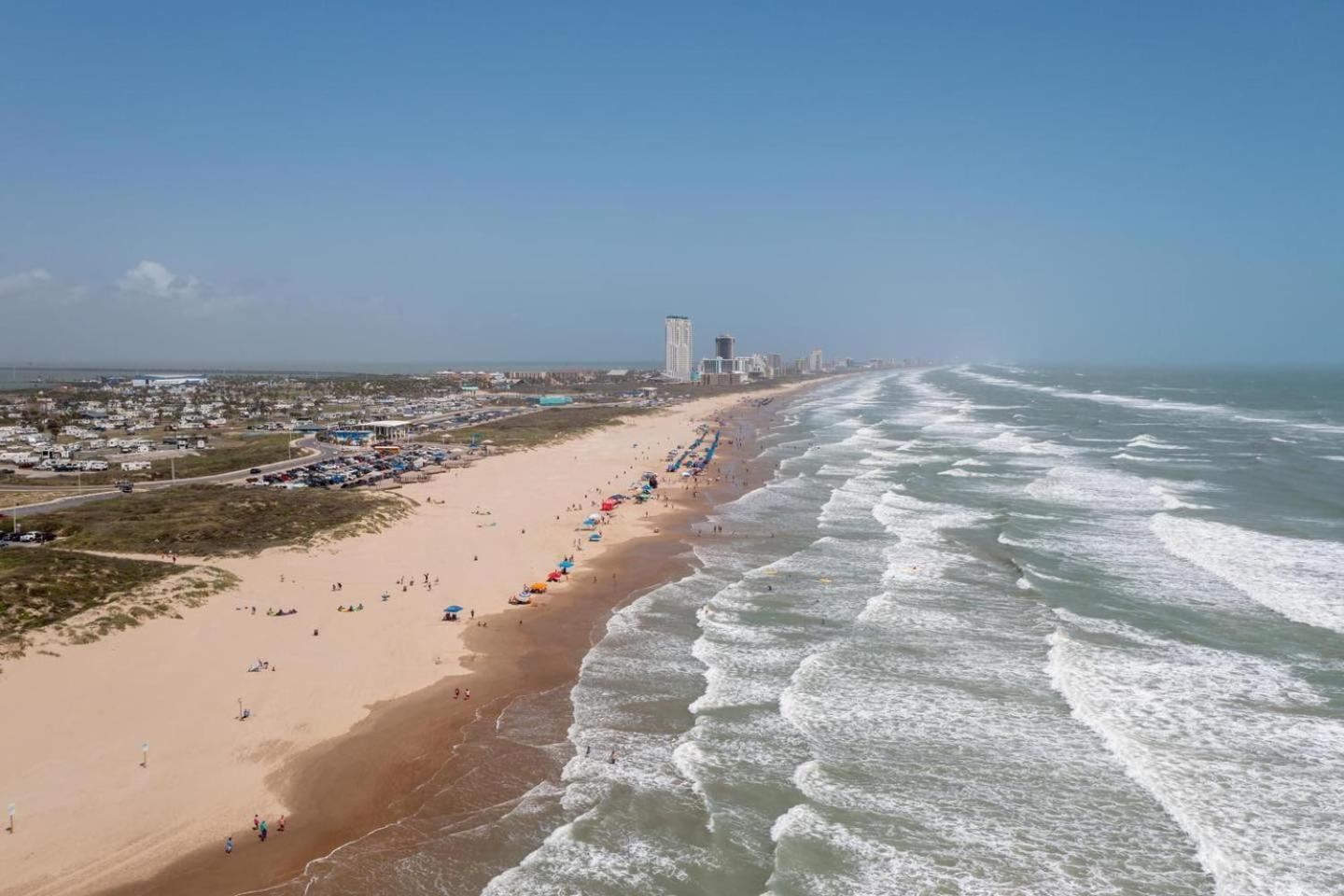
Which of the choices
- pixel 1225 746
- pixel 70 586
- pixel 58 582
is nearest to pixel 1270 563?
pixel 1225 746

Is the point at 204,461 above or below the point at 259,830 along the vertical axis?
above

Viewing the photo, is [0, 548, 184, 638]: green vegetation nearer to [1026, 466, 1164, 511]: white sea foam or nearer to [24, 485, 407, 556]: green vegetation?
[24, 485, 407, 556]: green vegetation

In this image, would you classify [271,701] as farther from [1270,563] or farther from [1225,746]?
[1270,563]

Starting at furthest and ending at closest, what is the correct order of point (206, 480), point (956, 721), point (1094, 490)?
point (206, 480) < point (1094, 490) < point (956, 721)

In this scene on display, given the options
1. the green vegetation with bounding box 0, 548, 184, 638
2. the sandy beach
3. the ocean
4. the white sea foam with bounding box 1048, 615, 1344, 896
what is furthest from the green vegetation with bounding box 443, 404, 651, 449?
the white sea foam with bounding box 1048, 615, 1344, 896

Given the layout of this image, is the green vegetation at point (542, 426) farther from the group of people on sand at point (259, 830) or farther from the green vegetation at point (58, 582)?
the group of people on sand at point (259, 830)

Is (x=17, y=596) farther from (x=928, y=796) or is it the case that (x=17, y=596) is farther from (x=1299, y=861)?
(x=1299, y=861)

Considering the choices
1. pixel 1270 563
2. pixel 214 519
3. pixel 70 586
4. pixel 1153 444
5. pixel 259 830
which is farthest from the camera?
pixel 1153 444
